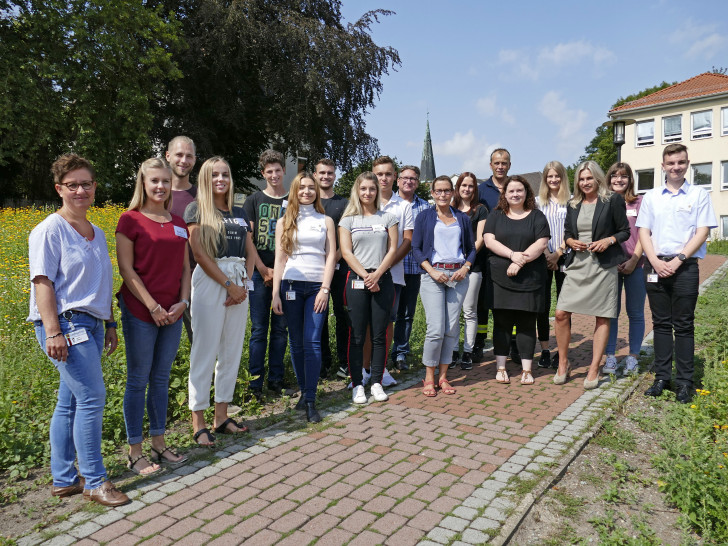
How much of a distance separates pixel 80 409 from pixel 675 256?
5.21 metres

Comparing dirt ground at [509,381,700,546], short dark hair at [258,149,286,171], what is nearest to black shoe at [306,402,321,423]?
dirt ground at [509,381,700,546]

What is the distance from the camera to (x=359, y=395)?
538 centimetres

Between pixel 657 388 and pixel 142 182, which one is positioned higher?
pixel 142 182

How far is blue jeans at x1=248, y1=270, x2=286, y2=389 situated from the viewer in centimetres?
545

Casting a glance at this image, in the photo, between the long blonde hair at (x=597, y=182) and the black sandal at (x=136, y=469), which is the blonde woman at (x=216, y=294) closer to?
the black sandal at (x=136, y=469)

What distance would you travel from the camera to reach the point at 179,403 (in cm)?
490

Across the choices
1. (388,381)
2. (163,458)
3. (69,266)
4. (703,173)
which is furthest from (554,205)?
(703,173)

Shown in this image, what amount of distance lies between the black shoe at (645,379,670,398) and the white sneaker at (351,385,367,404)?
283 cm

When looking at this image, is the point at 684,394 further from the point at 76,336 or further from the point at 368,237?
the point at 76,336

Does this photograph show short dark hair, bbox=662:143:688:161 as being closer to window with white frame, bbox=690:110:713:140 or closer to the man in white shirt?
the man in white shirt

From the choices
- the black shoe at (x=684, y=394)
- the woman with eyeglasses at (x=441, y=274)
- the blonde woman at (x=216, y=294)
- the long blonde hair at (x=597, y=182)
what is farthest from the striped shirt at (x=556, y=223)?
the blonde woman at (x=216, y=294)

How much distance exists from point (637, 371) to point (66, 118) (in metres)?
23.2

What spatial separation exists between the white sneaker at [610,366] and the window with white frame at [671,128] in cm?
3739

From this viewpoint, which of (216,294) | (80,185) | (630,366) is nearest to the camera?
(80,185)
